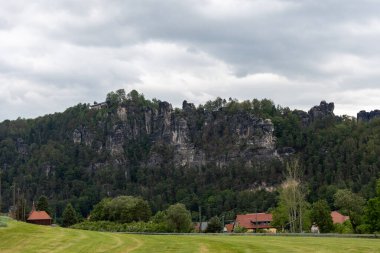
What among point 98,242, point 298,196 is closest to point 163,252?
point 98,242

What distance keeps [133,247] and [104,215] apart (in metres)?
90.1

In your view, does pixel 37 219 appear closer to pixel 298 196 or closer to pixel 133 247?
pixel 298 196

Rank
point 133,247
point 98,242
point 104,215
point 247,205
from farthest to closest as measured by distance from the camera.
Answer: point 247,205, point 104,215, point 98,242, point 133,247

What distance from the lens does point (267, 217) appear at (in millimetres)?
146500

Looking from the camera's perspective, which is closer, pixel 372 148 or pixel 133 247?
pixel 133 247

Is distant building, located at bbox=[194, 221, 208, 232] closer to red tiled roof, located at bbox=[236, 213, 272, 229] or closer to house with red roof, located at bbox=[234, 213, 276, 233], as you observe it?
house with red roof, located at bbox=[234, 213, 276, 233]

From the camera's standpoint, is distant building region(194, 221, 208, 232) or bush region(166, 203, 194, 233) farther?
distant building region(194, 221, 208, 232)

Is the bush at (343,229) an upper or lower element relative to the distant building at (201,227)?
upper

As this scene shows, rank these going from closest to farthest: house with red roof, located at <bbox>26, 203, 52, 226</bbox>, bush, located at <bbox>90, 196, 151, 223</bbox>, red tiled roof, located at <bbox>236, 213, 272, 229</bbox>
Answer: house with red roof, located at <bbox>26, 203, 52, 226</bbox> < bush, located at <bbox>90, 196, 151, 223</bbox> < red tiled roof, located at <bbox>236, 213, 272, 229</bbox>

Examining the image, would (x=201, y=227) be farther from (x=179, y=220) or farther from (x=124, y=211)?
(x=179, y=220)

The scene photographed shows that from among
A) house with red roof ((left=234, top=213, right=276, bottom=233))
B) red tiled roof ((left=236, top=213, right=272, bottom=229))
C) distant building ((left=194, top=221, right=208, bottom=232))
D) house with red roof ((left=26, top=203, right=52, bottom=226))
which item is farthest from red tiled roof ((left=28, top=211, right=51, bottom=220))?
red tiled roof ((left=236, top=213, right=272, bottom=229))

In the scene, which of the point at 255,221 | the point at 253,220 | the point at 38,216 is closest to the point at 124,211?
the point at 38,216

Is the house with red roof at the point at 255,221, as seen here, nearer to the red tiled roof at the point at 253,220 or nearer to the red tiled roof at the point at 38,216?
the red tiled roof at the point at 253,220

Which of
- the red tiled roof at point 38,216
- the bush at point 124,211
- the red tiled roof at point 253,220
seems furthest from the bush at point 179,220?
the red tiled roof at point 253,220
